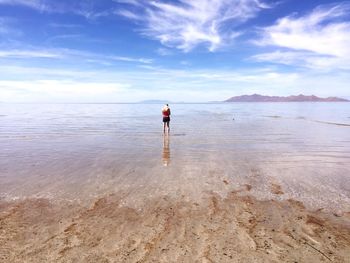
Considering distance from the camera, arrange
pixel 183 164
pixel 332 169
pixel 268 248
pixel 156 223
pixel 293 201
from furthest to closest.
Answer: pixel 183 164 < pixel 332 169 < pixel 293 201 < pixel 156 223 < pixel 268 248

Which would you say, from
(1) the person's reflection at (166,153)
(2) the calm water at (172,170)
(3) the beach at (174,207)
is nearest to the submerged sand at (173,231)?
(3) the beach at (174,207)

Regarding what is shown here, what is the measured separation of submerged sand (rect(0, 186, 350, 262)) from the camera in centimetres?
640

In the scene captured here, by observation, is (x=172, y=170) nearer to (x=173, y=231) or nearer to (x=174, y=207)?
(x=174, y=207)

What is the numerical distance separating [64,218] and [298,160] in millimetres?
12399

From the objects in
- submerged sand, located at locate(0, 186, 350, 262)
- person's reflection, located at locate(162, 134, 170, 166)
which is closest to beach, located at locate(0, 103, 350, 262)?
submerged sand, located at locate(0, 186, 350, 262)

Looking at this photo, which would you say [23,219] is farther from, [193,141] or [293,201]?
[193,141]

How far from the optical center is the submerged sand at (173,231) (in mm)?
6402

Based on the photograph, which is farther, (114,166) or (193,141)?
(193,141)

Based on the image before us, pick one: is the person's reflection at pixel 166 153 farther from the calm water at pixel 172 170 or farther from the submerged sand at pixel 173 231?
the submerged sand at pixel 173 231

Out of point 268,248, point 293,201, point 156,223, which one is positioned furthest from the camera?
point 293,201

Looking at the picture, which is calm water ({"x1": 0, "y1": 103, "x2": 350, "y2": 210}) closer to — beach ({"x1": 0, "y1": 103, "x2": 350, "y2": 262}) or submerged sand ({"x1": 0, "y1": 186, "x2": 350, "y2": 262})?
beach ({"x1": 0, "y1": 103, "x2": 350, "y2": 262})

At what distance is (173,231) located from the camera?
24.7 feet

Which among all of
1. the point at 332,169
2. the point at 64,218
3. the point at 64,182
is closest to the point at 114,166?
the point at 64,182

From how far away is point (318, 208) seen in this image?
9188 millimetres
